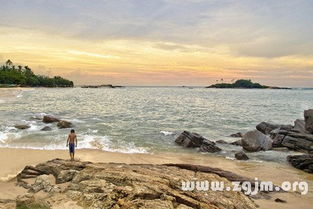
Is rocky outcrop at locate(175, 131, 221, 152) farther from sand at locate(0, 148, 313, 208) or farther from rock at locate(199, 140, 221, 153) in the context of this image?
sand at locate(0, 148, 313, 208)

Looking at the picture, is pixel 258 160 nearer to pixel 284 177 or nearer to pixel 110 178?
pixel 284 177

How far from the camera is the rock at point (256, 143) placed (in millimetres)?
26562

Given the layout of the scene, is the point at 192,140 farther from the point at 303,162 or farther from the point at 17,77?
the point at 17,77

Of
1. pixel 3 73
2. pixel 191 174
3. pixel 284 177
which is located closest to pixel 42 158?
pixel 191 174

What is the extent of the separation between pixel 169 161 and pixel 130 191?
11.9 m

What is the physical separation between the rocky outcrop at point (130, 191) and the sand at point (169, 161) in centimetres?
365

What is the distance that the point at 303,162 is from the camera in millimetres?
20906

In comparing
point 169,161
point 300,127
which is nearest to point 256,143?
point 300,127

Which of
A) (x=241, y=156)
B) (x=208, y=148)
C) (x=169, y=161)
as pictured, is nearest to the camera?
(x=169, y=161)

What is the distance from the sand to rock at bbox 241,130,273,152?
4107 mm

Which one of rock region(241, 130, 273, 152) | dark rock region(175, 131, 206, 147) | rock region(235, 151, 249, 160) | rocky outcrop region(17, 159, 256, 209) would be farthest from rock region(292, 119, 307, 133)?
rocky outcrop region(17, 159, 256, 209)

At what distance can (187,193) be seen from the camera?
34.4 feet

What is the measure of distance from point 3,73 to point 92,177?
159572mm

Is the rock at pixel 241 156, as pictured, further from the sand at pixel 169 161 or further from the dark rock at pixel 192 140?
the dark rock at pixel 192 140
